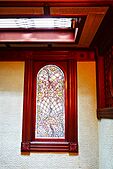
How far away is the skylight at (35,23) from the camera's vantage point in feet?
6.89

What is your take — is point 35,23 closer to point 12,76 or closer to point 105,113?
point 12,76

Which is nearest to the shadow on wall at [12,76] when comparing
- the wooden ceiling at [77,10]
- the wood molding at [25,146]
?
the wood molding at [25,146]

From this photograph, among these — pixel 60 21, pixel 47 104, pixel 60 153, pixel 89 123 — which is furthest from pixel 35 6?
pixel 60 153

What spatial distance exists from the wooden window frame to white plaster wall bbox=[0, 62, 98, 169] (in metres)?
0.06

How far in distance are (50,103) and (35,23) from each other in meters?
0.96

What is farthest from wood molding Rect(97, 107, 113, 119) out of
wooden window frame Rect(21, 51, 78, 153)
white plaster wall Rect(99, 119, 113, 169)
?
wooden window frame Rect(21, 51, 78, 153)

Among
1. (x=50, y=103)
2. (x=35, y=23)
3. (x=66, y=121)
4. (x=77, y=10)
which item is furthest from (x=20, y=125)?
(x=77, y=10)

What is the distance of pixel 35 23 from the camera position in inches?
→ 86.0

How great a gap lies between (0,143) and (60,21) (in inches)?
60.7

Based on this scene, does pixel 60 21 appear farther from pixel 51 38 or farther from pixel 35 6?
pixel 35 6

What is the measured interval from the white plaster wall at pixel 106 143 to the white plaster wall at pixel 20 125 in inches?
5.9

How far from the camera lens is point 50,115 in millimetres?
2547

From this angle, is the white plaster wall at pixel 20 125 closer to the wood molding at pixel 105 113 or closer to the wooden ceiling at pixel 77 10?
the wood molding at pixel 105 113

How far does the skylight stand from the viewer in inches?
82.7
